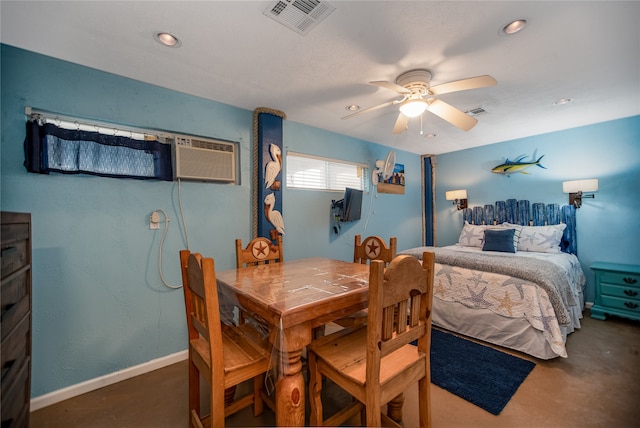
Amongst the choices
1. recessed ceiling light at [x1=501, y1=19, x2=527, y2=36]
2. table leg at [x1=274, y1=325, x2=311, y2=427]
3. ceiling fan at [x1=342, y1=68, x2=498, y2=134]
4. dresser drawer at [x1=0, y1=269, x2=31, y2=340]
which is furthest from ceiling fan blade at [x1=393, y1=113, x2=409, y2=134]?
dresser drawer at [x1=0, y1=269, x2=31, y2=340]

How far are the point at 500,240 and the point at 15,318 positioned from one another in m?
4.14

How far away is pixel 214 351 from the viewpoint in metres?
1.13

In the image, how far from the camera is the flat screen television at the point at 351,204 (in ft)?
10.7

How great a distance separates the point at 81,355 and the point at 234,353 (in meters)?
1.39

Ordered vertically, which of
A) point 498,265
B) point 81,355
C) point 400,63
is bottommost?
point 81,355

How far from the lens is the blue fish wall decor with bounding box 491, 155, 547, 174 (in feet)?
12.0

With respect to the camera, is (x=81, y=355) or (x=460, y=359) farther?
(x=460, y=359)

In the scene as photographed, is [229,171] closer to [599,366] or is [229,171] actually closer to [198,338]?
[198,338]

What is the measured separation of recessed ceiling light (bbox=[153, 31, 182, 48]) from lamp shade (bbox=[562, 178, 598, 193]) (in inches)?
170

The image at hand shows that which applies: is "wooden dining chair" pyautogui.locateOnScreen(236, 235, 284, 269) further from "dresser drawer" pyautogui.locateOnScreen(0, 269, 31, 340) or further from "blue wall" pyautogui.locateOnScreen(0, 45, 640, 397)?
"dresser drawer" pyautogui.locateOnScreen(0, 269, 31, 340)

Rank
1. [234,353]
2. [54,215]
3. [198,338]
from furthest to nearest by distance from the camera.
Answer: [54,215] < [198,338] < [234,353]

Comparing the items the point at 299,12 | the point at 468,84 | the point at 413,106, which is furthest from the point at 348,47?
the point at 468,84

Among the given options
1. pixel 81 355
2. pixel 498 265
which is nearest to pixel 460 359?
pixel 498 265

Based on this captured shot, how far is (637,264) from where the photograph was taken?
9.76 ft
